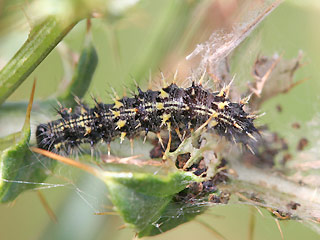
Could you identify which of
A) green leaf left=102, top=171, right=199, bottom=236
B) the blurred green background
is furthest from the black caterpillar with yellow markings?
green leaf left=102, top=171, right=199, bottom=236

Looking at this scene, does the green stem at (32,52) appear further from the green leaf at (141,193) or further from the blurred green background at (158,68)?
the green leaf at (141,193)

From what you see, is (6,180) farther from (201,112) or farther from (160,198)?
(201,112)

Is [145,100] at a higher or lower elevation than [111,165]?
higher

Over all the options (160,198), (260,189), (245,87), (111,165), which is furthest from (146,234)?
(245,87)

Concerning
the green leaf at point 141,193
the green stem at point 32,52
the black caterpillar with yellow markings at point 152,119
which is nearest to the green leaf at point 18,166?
the green stem at point 32,52

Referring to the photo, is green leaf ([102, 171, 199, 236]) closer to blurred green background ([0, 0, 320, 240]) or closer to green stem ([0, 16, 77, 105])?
blurred green background ([0, 0, 320, 240])

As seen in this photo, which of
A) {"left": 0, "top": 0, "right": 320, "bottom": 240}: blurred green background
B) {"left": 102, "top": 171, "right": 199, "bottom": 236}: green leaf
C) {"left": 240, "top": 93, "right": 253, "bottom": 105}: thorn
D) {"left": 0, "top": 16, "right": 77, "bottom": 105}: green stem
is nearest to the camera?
{"left": 102, "top": 171, "right": 199, "bottom": 236}: green leaf

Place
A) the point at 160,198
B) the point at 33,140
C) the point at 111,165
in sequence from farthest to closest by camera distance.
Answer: the point at 33,140 → the point at 111,165 → the point at 160,198
